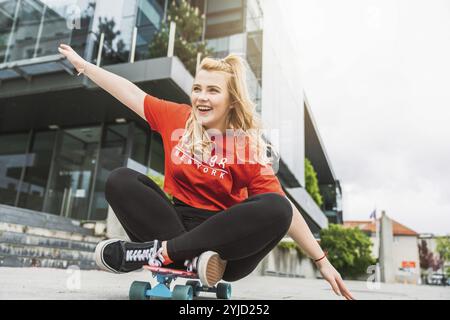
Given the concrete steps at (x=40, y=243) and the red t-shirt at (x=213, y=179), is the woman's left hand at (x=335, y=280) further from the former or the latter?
the concrete steps at (x=40, y=243)

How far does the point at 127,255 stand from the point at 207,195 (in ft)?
1.27

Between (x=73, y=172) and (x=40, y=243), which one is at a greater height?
(x=73, y=172)

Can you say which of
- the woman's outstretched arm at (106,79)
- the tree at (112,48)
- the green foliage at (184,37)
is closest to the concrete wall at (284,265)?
the green foliage at (184,37)

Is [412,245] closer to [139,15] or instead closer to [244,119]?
[139,15]

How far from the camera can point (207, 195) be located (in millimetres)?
1360

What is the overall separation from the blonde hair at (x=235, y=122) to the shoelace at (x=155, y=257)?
416mm

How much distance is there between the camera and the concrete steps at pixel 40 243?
3.65 meters

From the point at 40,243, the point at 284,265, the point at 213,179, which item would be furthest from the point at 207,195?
the point at 284,265

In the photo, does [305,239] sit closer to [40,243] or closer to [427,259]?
[40,243]

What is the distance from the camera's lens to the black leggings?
3.62 feet

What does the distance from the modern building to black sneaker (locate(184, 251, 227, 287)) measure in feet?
14.0

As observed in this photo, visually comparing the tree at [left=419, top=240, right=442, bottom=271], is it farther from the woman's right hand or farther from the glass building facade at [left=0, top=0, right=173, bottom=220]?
the woman's right hand

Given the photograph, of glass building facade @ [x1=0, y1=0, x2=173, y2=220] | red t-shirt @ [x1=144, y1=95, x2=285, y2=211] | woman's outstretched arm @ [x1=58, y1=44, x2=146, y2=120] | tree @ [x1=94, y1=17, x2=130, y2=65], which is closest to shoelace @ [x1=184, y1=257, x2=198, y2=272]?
red t-shirt @ [x1=144, y1=95, x2=285, y2=211]

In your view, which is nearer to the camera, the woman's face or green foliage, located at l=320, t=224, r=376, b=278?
the woman's face
